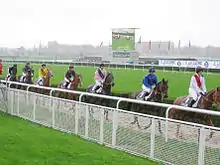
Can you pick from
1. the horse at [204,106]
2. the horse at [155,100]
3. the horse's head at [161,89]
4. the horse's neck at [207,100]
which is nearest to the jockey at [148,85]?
the horse at [155,100]

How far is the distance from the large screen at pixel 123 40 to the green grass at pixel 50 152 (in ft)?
100

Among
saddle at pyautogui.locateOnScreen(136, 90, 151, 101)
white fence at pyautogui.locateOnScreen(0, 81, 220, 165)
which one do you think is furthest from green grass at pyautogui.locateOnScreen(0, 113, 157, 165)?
saddle at pyautogui.locateOnScreen(136, 90, 151, 101)

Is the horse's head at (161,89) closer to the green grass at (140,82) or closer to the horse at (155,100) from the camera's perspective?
the horse at (155,100)

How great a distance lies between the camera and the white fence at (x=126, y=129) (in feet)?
17.3

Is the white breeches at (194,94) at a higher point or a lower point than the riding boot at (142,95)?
higher

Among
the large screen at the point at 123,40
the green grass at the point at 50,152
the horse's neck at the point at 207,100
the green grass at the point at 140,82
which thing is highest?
the large screen at the point at 123,40

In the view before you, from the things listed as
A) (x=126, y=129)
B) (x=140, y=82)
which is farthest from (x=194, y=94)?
(x=140, y=82)

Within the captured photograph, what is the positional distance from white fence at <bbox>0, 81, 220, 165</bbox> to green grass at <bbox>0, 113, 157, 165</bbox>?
308 mm

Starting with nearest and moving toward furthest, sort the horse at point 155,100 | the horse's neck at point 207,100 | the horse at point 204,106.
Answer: the horse at point 204,106 < the horse's neck at point 207,100 < the horse at point 155,100

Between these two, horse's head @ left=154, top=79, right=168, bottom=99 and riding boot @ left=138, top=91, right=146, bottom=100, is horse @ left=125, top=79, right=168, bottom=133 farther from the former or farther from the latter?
riding boot @ left=138, top=91, right=146, bottom=100

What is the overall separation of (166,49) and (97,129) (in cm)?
4303

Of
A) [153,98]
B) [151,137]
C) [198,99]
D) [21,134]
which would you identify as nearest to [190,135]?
[151,137]

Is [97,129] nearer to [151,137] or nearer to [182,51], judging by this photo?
[151,137]

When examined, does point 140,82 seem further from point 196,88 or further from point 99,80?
point 196,88
